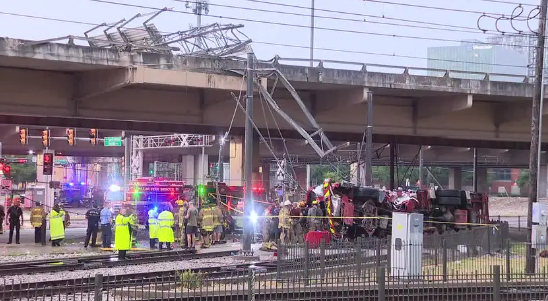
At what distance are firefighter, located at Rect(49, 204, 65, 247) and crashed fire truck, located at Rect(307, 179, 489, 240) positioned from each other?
8.87m

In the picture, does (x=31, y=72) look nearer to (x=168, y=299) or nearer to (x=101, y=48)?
(x=101, y=48)

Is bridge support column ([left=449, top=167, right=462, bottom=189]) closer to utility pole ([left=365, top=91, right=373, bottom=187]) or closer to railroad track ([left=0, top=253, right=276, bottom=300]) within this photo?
utility pole ([left=365, top=91, right=373, bottom=187])

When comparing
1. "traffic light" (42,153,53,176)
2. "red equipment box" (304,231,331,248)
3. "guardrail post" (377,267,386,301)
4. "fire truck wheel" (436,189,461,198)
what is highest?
"traffic light" (42,153,53,176)

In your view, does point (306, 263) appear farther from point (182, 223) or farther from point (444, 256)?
point (182, 223)

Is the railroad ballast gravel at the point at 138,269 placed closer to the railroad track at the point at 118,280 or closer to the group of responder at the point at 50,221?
the railroad track at the point at 118,280

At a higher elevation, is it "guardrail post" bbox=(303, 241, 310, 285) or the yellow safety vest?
"guardrail post" bbox=(303, 241, 310, 285)

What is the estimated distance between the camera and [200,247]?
28234 mm

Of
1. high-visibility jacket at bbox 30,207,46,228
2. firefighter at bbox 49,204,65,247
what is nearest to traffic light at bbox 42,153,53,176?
high-visibility jacket at bbox 30,207,46,228

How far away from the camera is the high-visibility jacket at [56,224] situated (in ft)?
90.5

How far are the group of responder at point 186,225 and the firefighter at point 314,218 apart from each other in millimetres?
3899

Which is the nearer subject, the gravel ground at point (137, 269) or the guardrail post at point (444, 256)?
the guardrail post at point (444, 256)

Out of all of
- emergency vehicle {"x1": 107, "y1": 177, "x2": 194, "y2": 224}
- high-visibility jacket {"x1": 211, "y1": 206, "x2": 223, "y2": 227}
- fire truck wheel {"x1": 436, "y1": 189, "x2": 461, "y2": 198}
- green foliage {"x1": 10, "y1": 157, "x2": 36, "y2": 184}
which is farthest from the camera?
green foliage {"x1": 10, "y1": 157, "x2": 36, "y2": 184}

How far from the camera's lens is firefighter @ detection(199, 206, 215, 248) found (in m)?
27.9

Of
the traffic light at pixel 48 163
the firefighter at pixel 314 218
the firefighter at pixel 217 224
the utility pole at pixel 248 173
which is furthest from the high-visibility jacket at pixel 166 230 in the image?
the traffic light at pixel 48 163
